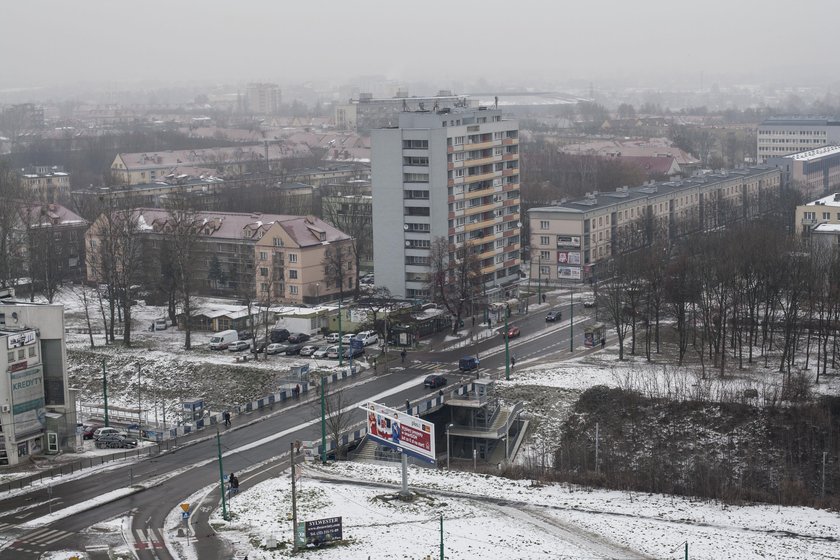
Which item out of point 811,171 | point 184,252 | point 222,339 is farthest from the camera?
point 811,171

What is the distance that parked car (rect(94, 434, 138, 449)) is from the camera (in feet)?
126

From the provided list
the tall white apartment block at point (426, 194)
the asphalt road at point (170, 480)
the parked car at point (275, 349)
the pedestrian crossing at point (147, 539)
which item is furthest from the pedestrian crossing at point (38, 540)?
the tall white apartment block at point (426, 194)

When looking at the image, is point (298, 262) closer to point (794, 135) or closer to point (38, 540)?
point (38, 540)

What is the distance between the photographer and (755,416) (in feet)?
129

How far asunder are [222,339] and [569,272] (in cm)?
2184

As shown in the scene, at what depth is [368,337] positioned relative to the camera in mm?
51281

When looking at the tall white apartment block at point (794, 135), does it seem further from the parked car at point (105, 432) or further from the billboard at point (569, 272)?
the parked car at point (105, 432)

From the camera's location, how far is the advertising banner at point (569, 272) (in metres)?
65.3

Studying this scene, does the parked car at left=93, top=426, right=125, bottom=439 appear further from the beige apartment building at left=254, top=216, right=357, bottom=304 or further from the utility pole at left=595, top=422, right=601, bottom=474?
the beige apartment building at left=254, top=216, right=357, bottom=304

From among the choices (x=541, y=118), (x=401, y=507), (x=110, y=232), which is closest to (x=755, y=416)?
(x=401, y=507)

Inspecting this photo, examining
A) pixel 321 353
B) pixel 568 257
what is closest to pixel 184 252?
pixel 321 353

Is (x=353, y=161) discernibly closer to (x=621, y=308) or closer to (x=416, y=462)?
(x=621, y=308)

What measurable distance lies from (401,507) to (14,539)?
9640 mm

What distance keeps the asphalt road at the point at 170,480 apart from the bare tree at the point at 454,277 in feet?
17.1
